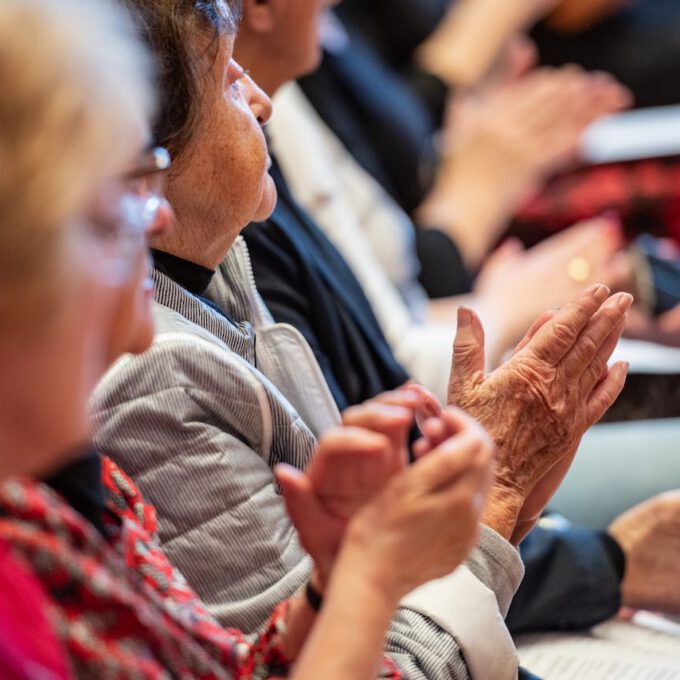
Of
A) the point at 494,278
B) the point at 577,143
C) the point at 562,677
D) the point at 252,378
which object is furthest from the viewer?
the point at 577,143

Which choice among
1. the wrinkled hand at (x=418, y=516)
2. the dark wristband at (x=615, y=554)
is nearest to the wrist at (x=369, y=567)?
the wrinkled hand at (x=418, y=516)

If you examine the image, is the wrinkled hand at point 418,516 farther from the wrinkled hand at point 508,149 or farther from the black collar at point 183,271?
the wrinkled hand at point 508,149

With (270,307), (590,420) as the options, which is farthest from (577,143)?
(590,420)

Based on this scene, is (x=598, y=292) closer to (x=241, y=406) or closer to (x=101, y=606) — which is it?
(x=241, y=406)

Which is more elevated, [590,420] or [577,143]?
[590,420]

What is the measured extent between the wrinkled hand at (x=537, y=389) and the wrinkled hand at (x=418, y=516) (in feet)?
0.83

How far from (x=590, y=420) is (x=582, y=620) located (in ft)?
1.01

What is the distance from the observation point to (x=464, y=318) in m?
0.96

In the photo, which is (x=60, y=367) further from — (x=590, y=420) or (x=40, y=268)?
(x=590, y=420)

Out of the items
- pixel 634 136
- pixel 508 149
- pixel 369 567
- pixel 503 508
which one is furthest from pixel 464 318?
pixel 634 136

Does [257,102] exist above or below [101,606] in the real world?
above

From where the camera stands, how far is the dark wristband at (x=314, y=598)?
71 cm

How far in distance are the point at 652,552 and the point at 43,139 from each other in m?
0.91

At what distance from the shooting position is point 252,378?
0.88 metres
